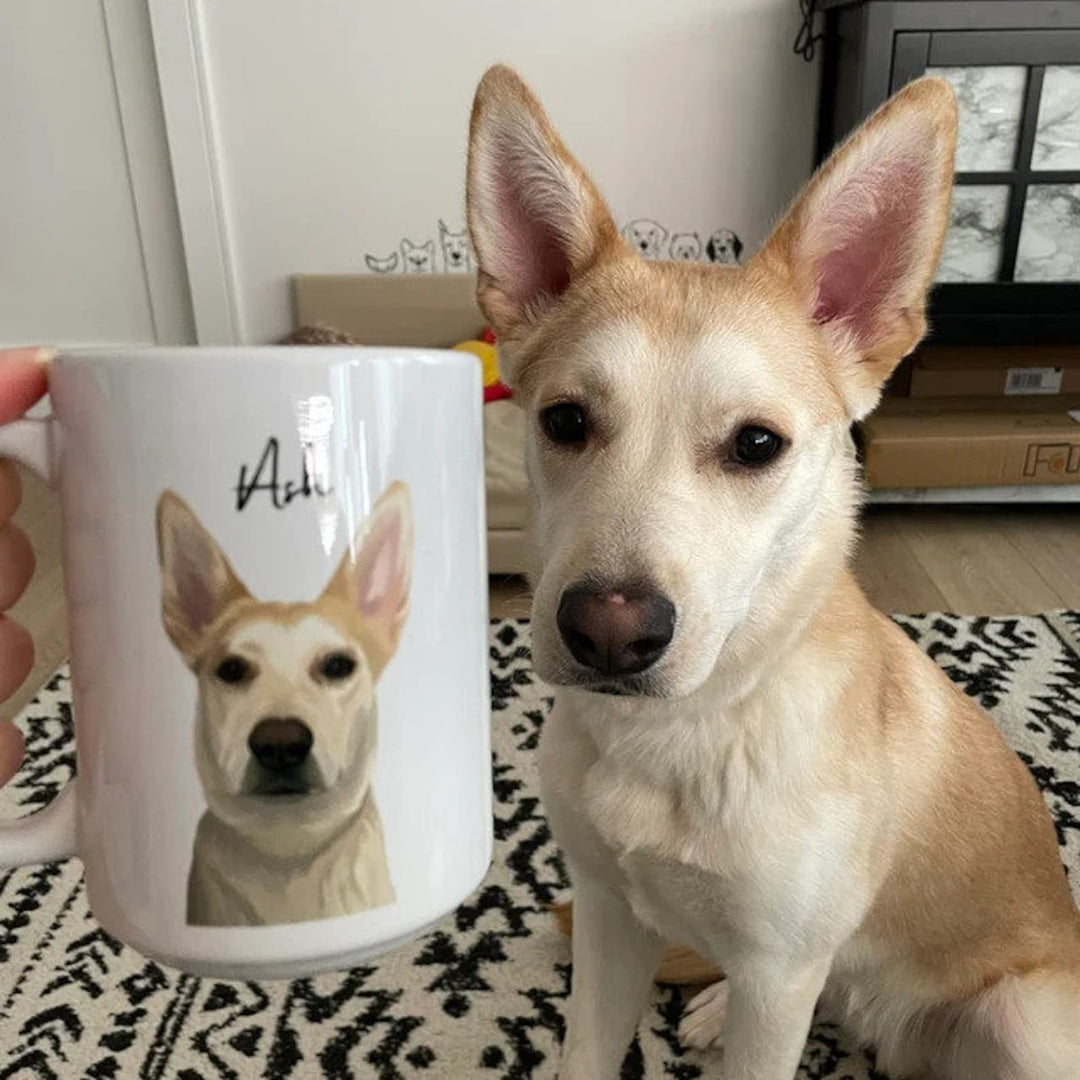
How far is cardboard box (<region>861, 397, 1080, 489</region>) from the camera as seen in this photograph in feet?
9.07

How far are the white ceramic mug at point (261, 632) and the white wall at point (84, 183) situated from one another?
3.35 m

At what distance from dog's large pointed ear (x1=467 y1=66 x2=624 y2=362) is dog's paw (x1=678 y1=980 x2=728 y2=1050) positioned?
31.8 inches

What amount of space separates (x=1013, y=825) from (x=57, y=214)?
3.60 meters

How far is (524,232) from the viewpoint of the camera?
888mm

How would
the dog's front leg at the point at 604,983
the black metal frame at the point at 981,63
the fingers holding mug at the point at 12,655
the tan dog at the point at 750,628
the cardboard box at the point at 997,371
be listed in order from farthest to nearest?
1. the cardboard box at the point at 997,371
2. the black metal frame at the point at 981,63
3. the dog's front leg at the point at 604,983
4. the tan dog at the point at 750,628
5. the fingers holding mug at the point at 12,655

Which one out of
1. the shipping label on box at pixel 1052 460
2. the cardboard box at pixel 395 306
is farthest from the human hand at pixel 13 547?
the shipping label on box at pixel 1052 460

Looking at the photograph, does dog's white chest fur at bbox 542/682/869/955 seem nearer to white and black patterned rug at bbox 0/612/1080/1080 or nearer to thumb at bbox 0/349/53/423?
white and black patterned rug at bbox 0/612/1080/1080

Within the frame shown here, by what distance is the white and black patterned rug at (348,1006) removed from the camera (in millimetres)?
1126

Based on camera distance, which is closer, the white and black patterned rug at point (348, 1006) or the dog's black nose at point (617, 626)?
the dog's black nose at point (617, 626)

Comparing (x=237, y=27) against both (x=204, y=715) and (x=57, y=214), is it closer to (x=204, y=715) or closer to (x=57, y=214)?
(x=57, y=214)

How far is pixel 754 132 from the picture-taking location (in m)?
3.20

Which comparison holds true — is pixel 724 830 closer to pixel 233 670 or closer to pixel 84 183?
pixel 233 670

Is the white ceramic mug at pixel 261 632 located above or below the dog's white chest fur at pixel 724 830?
above

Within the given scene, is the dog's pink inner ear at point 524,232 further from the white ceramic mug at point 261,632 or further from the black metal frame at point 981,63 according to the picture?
the black metal frame at point 981,63
